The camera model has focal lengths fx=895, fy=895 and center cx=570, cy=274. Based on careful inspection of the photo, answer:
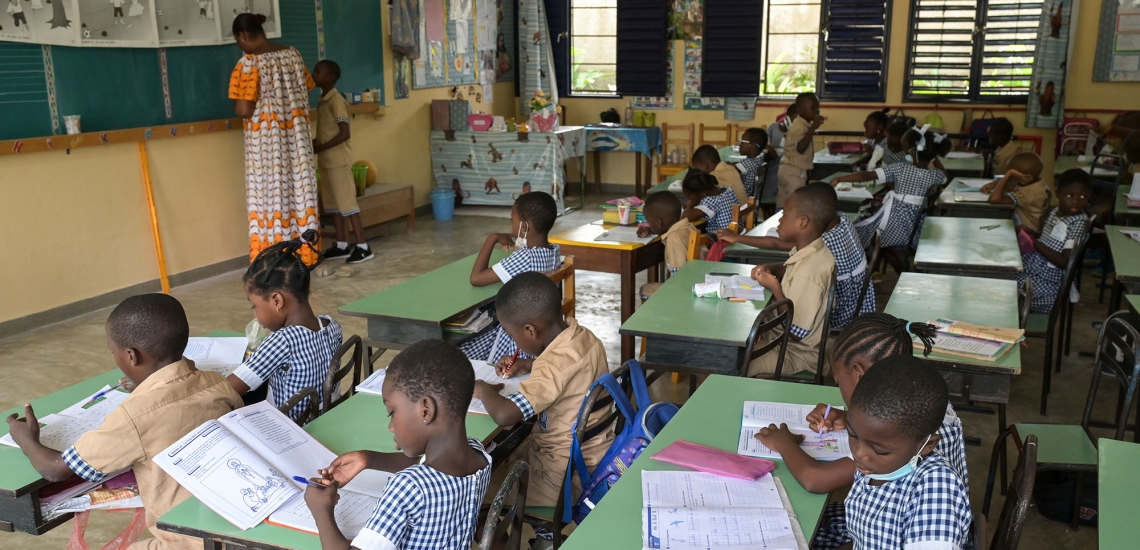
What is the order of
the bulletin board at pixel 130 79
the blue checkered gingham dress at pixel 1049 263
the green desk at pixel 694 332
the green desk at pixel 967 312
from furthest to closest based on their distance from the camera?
the bulletin board at pixel 130 79 → the blue checkered gingham dress at pixel 1049 263 → the green desk at pixel 694 332 → the green desk at pixel 967 312

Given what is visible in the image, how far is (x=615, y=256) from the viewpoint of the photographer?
4.49 m

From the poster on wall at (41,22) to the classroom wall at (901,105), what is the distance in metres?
5.99

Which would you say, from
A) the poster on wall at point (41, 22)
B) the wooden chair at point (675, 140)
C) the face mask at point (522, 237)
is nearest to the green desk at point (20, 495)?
the face mask at point (522, 237)

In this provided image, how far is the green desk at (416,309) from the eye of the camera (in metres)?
3.25

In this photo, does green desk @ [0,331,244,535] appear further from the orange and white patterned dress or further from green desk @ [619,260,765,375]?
the orange and white patterned dress

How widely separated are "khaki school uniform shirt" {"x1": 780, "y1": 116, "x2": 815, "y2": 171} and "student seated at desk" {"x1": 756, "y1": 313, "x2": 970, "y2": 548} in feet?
16.8

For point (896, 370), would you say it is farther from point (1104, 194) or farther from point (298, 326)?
point (1104, 194)

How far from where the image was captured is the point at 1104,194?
673 centimetres

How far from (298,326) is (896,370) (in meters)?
1.70

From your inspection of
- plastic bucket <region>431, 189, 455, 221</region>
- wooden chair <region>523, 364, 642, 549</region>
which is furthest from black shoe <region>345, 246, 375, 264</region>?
wooden chair <region>523, 364, 642, 549</region>

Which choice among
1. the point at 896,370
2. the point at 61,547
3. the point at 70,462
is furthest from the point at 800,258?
the point at 61,547

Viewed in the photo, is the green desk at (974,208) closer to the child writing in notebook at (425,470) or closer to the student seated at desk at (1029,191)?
the student seated at desk at (1029,191)

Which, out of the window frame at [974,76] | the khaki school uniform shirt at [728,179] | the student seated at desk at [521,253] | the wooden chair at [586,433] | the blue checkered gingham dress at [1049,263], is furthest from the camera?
the window frame at [974,76]

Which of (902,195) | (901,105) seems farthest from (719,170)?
(901,105)
